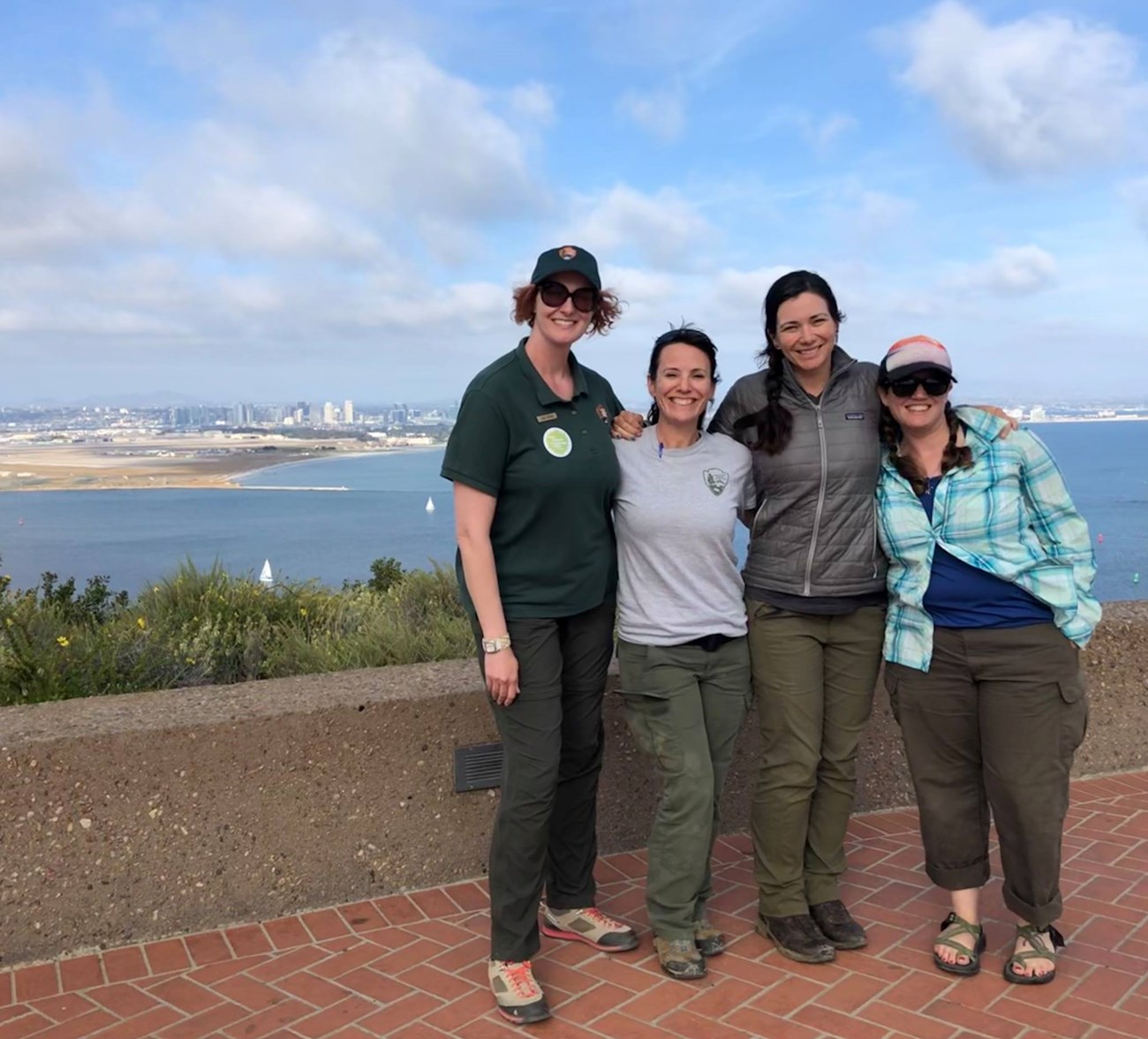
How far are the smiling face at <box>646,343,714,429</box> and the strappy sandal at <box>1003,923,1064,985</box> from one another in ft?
6.17

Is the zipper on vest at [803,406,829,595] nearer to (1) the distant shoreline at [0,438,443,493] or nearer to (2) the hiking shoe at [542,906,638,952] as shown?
(2) the hiking shoe at [542,906,638,952]

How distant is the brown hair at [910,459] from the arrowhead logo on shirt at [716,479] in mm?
516

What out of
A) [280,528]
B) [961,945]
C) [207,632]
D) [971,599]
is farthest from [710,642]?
[280,528]

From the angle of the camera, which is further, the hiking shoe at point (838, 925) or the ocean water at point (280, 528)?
the ocean water at point (280, 528)

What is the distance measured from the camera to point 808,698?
3.25 m

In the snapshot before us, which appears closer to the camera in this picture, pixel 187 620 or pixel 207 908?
pixel 207 908

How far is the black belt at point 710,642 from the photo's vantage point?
3.16 meters

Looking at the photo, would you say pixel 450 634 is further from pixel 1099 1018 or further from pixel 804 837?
pixel 1099 1018

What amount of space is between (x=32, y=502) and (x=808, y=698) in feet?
360

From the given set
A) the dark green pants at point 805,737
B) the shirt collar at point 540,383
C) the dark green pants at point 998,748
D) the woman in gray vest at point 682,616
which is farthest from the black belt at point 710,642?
the shirt collar at point 540,383

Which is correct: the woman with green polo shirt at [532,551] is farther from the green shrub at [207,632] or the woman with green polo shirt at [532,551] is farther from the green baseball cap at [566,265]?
the green shrub at [207,632]

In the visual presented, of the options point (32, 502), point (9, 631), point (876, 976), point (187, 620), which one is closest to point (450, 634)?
point (187, 620)

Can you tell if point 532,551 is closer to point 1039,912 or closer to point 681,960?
point 681,960

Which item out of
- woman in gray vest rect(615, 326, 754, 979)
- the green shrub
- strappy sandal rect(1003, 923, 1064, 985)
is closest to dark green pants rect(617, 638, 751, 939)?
woman in gray vest rect(615, 326, 754, 979)
